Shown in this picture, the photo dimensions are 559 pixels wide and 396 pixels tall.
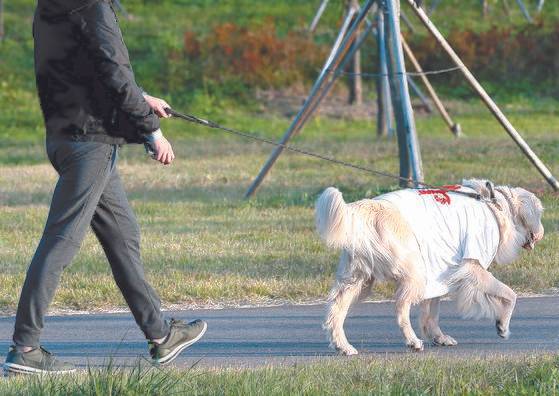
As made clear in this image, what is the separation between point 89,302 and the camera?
7668 mm

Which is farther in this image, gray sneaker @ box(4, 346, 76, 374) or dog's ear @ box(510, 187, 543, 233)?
dog's ear @ box(510, 187, 543, 233)

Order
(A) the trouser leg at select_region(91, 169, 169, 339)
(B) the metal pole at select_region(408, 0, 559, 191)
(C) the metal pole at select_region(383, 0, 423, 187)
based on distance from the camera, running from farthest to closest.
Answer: (C) the metal pole at select_region(383, 0, 423, 187), (B) the metal pole at select_region(408, 0, 559, 191), (A) the trouser leg at select_region(91, 169, 169, 339)

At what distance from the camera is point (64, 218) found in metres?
5.57

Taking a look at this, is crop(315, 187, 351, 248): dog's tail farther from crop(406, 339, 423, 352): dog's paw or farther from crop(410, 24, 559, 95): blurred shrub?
crop(410, 24, 559, 95): blurred shrub

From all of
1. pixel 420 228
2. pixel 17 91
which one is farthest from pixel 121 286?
pixel 17 91

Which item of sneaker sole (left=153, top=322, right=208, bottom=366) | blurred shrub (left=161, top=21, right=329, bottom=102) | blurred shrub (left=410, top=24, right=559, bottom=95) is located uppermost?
sneaker sole (left=153, top=322, right=208, bottom=366)

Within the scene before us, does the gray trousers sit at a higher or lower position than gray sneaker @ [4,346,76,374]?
higher

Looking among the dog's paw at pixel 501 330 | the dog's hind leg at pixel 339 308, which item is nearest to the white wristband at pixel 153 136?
the dog's hind leg at pixel 339 308

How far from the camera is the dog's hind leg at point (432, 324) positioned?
6547mm

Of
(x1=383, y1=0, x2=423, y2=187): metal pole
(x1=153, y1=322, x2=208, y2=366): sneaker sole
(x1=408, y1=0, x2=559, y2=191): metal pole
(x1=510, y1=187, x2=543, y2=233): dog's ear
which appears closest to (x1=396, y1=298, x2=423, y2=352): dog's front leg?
(x1=510, y1=187, x2=543, y2=233): dog's ear

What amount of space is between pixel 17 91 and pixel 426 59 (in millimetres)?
9353

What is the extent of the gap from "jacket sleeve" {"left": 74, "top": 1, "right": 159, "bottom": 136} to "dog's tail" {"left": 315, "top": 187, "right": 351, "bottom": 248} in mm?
1129

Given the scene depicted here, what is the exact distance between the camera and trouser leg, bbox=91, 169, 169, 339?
577 cm

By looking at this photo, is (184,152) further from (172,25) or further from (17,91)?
(172,25)
